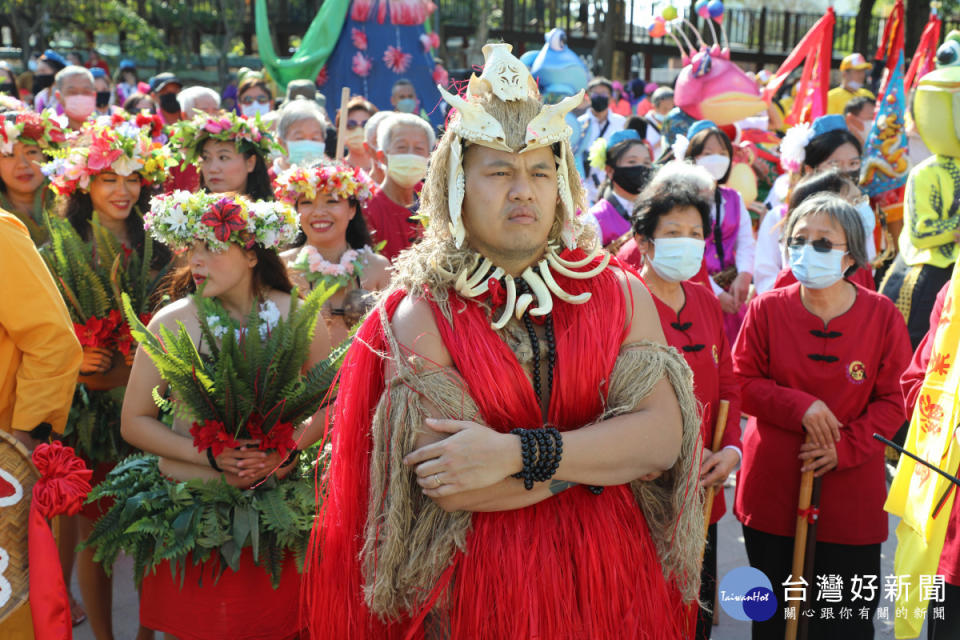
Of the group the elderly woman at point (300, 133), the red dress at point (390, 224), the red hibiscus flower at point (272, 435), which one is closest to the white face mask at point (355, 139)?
the elderly woman at point (300, 133)

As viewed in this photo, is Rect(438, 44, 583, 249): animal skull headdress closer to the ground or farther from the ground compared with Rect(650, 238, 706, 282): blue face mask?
farther from the ground

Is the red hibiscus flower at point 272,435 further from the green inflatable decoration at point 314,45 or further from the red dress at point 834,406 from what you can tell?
the green inflatable decoration at point 314,45

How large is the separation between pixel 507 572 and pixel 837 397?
192 centimetres

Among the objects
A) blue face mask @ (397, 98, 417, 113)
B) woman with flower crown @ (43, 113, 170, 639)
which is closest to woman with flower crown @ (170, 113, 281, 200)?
woman with flower crown @ (43, 113, 170, 639)

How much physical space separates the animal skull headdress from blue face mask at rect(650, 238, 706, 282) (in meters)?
1.38

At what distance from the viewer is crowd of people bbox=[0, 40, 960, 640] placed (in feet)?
7.19

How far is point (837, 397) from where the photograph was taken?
351 cm

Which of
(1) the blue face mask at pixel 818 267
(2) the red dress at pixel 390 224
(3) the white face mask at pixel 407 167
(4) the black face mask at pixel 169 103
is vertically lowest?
(2) the red dress at pixel 390 224

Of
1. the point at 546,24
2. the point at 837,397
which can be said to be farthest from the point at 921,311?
the point at 546,24

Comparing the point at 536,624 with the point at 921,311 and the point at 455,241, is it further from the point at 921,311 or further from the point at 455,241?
the point at 921,311

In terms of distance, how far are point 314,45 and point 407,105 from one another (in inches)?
105

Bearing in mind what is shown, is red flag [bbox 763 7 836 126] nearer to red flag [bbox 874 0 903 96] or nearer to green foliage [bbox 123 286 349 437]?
red flag [bbox 874 0 903 96]

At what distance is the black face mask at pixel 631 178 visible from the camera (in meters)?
5.59

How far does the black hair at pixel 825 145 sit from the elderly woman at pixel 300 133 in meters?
3.29
